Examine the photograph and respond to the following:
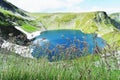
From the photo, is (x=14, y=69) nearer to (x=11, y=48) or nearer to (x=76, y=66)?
(x=11, y=48)

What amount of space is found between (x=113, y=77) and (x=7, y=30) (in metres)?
47.2

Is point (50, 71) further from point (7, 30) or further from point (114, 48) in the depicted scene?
point (7, 30)

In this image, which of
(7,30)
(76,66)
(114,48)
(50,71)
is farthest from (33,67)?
(7,30)

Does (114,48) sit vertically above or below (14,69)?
above

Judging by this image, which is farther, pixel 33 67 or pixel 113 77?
pixel 33 67

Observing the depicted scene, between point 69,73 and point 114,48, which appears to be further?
point 69,73

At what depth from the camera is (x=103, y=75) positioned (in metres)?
10.2

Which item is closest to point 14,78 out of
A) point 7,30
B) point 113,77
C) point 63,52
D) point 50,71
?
point 50,71

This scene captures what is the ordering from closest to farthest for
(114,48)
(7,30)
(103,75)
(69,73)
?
(114,48), (103,75), (69,73), (7,30)

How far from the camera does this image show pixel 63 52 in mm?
11648

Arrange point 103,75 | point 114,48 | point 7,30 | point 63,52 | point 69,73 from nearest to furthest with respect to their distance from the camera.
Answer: point 114,48
point 103,75
point 69,73
point 63,52
point 7,30

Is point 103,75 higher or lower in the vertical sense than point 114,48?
Result: lower

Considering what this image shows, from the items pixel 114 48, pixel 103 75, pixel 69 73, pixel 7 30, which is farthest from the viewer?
pixel 7 30

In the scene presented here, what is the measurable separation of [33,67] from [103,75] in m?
2.39
